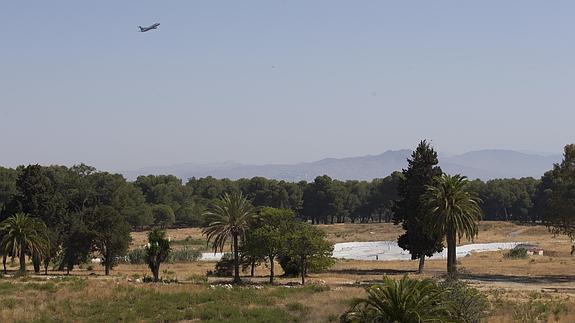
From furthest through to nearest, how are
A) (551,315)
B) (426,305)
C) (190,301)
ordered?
(190,301)
(551,315)
(426,305)

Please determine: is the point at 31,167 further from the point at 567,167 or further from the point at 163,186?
the point at 163,186

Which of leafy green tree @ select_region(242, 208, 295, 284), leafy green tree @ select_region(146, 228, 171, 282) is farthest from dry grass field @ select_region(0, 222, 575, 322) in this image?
leafy green tree @ select_region(146, 228, 171, 282)

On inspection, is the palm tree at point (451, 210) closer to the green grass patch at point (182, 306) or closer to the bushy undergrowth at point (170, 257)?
the green grass patch at point (182, 306)

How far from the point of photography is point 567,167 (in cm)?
6769

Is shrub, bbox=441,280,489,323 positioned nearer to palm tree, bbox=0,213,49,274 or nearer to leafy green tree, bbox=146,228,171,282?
leafy green tree, bbox=146,228,171,282

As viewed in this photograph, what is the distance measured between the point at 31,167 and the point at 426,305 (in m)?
59.4

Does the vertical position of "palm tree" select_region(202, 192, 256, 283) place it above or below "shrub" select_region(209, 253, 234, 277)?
above

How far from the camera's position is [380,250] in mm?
123562

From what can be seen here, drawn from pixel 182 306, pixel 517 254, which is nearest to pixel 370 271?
pixel 517 254

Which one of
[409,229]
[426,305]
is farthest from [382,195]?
[426,305]

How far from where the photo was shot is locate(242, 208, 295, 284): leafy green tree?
60.7 meters

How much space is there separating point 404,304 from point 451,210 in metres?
39.8

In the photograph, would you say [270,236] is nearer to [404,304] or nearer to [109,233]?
[109,233]

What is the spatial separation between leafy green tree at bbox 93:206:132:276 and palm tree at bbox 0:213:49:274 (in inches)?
239
